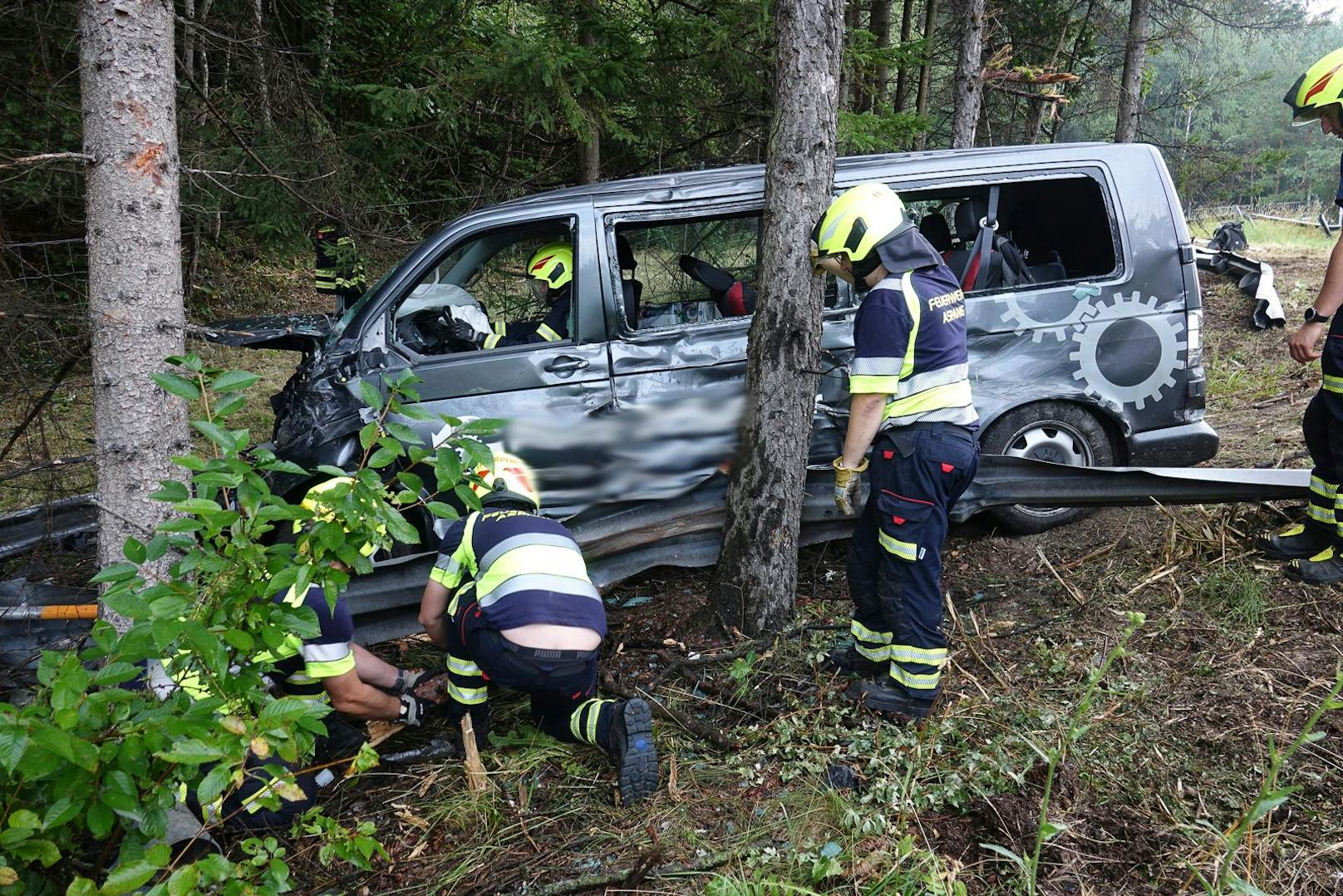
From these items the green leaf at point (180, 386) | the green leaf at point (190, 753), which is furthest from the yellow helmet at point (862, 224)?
the green leaf at point (190, 753)

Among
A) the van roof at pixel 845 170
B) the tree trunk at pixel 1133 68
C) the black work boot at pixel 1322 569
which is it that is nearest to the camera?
the black work boot at pixel 1322 569

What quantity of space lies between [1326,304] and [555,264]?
332cm

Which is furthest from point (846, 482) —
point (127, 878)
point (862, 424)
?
point (127, 878)

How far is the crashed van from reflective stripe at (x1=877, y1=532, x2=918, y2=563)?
0.97 m

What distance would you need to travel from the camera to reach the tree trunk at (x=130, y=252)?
325 cm

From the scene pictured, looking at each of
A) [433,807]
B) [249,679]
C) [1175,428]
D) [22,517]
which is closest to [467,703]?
[433,807]

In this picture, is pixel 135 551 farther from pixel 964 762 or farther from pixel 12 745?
pixel 964 762

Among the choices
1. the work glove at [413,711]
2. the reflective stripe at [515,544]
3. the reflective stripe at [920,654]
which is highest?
the reflective stripe at [515,544]

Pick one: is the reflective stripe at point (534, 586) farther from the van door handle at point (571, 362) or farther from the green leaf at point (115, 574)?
the van door handle at point (571, 362)

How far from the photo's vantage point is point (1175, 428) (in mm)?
4574

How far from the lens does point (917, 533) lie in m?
3.23

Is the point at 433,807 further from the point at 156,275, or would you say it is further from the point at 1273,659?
the point at 1273,659

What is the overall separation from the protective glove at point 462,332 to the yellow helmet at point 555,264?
45cm

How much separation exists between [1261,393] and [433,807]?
7023mm
